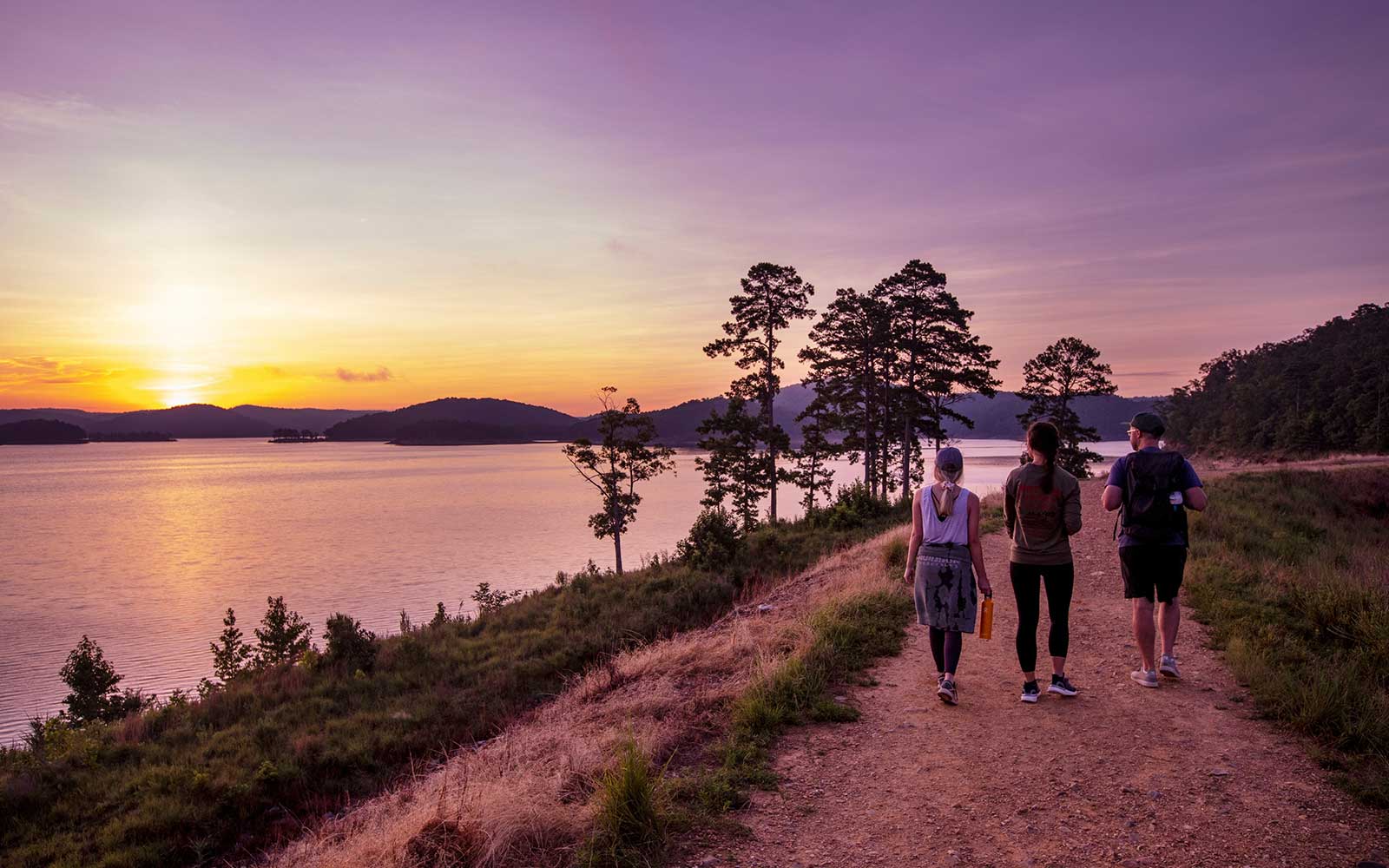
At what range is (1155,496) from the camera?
19.6 feet

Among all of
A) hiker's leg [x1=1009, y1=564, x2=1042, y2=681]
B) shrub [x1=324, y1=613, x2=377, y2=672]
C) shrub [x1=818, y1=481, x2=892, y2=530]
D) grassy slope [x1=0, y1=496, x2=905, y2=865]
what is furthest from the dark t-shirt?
shrub [x1=818, y1=481, x2=892, y2=530]

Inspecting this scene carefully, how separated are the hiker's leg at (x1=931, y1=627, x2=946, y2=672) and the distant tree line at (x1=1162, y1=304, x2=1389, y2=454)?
3265 inches

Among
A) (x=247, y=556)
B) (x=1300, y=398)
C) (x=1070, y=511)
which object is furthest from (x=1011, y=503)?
(x=1300, y=398)

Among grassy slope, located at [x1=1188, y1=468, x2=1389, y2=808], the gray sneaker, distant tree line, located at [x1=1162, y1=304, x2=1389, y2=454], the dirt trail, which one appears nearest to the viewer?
the dirt trail

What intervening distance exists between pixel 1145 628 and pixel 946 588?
2086 millimetres

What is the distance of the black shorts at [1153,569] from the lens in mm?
6066

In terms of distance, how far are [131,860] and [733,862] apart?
36.7 ft

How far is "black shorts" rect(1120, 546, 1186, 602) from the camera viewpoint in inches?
239

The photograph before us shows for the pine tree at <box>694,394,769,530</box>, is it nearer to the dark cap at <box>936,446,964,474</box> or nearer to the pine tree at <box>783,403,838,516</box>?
the pine tree at <box>783,403,838,516</box>

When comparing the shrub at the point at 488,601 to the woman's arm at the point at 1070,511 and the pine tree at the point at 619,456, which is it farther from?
the woman's arm at the point at 1070,511

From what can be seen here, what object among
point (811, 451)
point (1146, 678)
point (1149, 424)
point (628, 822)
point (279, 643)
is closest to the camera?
point (628, 822)

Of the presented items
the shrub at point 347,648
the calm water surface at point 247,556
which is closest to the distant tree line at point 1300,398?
the calm water surface at point 247,556

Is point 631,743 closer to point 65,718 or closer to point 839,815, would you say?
point 839,815

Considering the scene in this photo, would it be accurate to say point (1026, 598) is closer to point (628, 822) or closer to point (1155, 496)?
point (1155, 496)
